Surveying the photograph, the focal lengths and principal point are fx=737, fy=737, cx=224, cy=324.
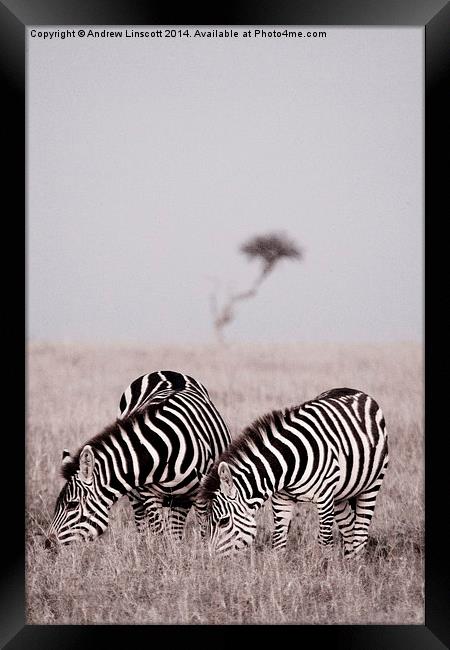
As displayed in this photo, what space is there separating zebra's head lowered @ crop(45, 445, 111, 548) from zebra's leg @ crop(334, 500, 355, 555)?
198 cm

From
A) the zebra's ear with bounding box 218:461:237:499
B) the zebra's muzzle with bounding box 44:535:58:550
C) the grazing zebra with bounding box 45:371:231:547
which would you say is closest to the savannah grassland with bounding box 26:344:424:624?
the zebra's muzzle with bounding box 44:535:58:550

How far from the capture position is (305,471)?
539 centimetres

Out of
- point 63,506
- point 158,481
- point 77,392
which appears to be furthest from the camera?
point 77,392

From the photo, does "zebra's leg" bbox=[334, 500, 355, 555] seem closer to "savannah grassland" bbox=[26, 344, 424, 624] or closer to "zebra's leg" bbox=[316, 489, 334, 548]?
"savannah grassland" bbox=[26, 344, 424, 624]

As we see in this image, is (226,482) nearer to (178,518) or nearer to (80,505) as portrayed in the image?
(80,505)

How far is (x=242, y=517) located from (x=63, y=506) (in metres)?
1.32

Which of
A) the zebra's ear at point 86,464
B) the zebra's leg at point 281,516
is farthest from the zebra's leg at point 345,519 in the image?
the zebra's ear at point 86,464
